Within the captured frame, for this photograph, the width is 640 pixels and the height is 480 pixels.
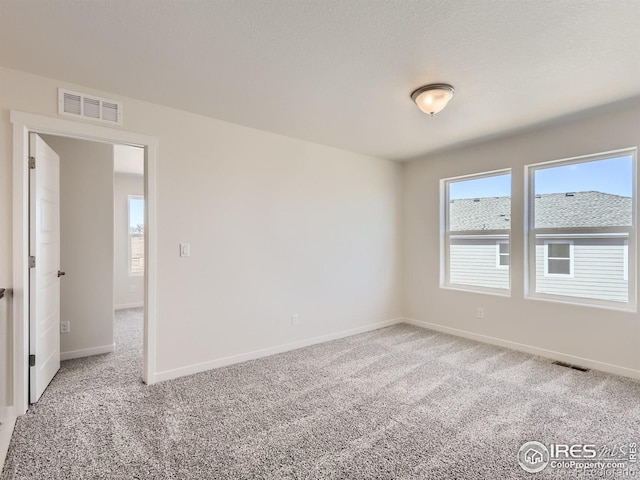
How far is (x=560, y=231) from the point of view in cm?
343

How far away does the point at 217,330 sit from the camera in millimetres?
3201

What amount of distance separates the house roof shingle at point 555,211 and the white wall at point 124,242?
5707 mm

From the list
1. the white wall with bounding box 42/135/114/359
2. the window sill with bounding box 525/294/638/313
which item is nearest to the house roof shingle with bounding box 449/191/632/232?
the window sill with bounding box 525/294/638/313

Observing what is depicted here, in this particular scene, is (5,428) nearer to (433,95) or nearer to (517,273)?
(433,95)

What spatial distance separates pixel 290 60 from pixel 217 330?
8.14ft

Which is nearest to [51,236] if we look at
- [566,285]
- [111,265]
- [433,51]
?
[111,265]

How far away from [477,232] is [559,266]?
972mm

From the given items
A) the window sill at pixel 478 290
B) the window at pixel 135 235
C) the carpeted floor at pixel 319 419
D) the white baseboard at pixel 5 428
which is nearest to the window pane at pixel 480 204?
the window sill at pixel 478 290

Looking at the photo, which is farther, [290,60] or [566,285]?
[566,285]

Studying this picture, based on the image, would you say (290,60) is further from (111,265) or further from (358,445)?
(111,265)

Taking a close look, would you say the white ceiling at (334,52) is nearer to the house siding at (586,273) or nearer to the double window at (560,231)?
the double window at (560,231)

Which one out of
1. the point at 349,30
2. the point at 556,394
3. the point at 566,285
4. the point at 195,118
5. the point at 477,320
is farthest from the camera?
the point at 477,320

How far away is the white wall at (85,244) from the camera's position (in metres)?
3.45

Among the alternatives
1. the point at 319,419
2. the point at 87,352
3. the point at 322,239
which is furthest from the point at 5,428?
the point at 322,239
